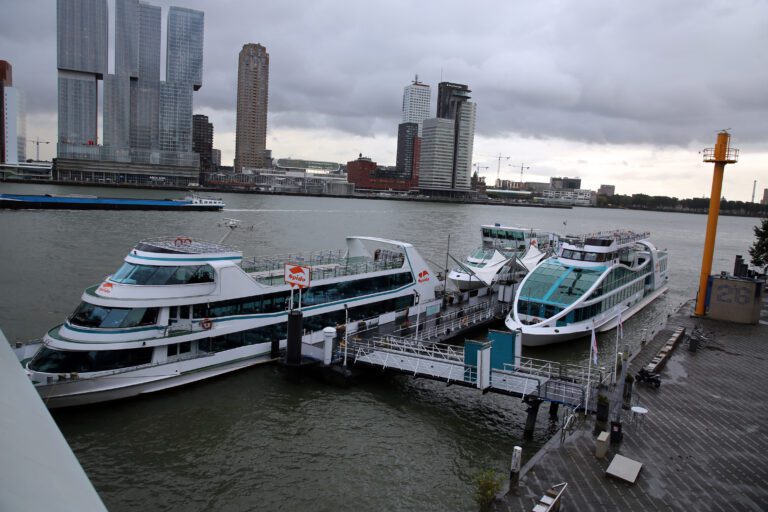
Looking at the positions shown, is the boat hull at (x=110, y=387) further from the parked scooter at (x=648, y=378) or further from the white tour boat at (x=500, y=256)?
the white tour boat at (x=500, y=256)

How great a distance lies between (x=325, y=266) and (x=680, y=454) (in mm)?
18202

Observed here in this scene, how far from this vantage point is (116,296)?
66.0 ft

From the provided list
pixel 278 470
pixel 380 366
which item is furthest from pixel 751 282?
pixel 278 470

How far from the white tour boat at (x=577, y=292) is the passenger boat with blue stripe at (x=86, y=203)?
273ft

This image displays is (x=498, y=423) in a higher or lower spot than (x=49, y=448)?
lower

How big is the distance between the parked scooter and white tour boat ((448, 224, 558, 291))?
18806mm

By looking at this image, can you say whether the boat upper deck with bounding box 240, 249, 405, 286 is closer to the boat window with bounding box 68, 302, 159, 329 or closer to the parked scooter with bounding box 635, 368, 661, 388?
Answer: the boat window with bounding box 68, 302, 159, 329

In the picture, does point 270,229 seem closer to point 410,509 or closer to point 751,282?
point 751,282

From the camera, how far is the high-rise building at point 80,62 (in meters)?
91.2

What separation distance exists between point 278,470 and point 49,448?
47.1 ft

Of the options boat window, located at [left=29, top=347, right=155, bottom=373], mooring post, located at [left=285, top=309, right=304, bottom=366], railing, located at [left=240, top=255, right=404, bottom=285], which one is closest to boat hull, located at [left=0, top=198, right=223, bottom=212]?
railing, located at [left=240, top=255, right=404, bottom=285]

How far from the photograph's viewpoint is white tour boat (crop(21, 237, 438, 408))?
18.5 meters

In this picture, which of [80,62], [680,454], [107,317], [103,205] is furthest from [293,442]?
[80,62]

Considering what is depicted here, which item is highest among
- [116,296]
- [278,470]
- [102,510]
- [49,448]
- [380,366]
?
[49,448]
